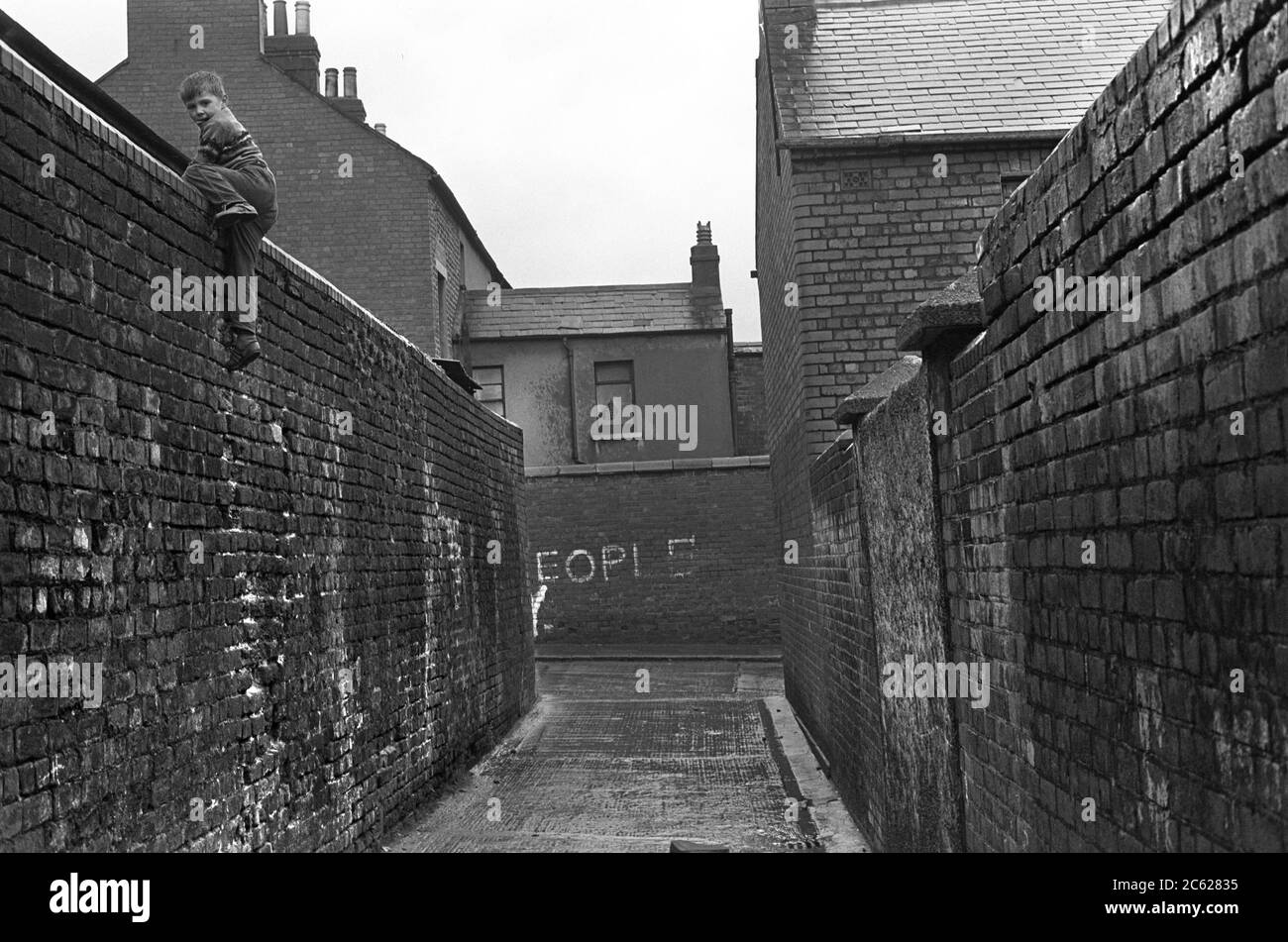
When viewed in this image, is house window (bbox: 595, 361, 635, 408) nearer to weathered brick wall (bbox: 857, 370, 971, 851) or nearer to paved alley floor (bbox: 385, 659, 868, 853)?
paved alley floor (bbox: 385, 659, 868, 853)

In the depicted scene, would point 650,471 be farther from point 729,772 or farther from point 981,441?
point 981,441

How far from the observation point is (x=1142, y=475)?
124 inches

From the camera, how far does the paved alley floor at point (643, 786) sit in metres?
8.48

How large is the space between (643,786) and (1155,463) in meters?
7.68

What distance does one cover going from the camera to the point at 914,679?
6219mm

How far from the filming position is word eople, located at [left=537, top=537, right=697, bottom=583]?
81.4 feet

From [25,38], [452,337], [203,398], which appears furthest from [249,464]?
[452,337]

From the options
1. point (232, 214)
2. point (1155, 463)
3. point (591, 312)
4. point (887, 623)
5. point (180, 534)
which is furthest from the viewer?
point (591, 312)

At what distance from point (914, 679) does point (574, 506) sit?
19.1 m

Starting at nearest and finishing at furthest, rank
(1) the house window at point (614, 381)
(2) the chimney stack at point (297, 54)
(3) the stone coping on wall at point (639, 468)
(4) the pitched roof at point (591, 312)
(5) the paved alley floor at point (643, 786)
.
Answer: (5) the paved alley floor at point (643, 786) < (3) the stone coping on wall at point (639, 468) < (2) the chimney stack at point (297, 54) < (4) the pitched roof at point (591, 312) < (1) the house window at point (614, 381)

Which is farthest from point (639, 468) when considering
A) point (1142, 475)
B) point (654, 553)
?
point (1142, 475)

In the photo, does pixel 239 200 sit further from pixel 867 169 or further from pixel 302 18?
pixel 302 18

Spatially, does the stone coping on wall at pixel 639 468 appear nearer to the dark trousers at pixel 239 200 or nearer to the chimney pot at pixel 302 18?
the chimney pot at pixel 302 18

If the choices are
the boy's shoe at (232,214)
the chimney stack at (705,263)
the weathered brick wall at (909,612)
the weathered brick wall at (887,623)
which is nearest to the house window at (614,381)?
the chimney stack at (705,263)
